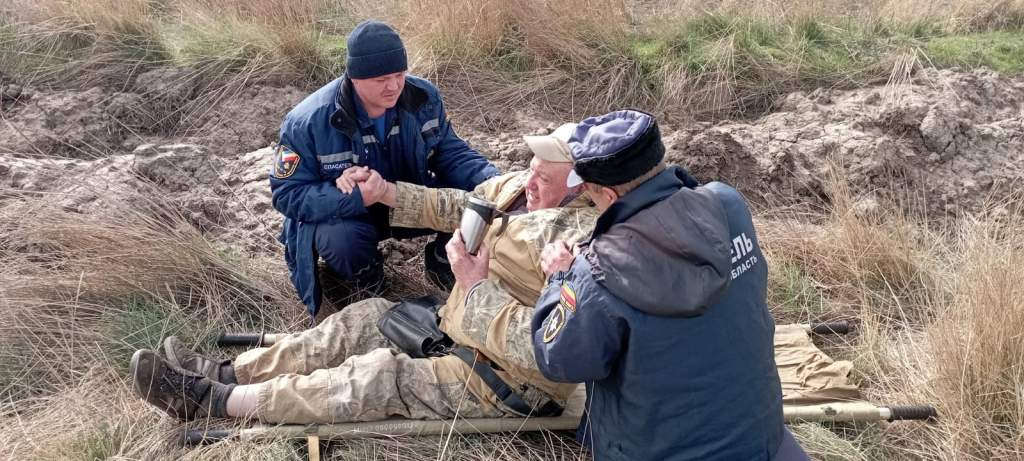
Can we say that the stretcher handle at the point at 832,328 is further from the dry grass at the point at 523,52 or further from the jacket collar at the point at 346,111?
the dry grass at the point at 523,52

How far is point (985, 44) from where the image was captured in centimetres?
675

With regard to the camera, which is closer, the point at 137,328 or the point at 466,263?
the point at 466,263

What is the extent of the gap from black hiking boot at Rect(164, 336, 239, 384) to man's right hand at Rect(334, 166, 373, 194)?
0.90 m

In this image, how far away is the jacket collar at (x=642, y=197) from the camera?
2.09m

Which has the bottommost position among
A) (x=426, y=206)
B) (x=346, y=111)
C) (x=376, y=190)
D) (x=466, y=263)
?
(x=426, y=206)

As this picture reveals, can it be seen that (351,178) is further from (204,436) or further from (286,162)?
(204,436)

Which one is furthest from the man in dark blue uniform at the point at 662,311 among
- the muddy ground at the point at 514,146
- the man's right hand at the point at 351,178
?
the muddy ground at the point at 514,146

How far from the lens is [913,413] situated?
3.06m

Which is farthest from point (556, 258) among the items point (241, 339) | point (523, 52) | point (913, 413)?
point (523, 52)

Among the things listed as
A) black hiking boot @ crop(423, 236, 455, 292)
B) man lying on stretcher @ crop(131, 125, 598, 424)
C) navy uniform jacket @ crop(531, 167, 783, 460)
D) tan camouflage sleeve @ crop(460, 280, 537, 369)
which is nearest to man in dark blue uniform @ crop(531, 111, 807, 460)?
navy uniform jacket @ crop(531, 167, 783, 460)

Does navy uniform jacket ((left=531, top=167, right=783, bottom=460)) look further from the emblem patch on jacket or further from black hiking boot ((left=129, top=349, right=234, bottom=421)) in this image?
the emblem patch on jacket

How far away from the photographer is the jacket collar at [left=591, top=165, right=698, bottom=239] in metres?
2.09

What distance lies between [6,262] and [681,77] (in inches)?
174

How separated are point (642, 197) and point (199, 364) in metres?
2.05
